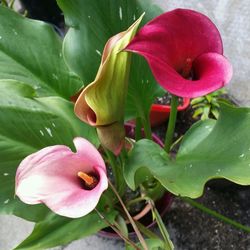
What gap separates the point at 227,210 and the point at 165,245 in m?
0.34

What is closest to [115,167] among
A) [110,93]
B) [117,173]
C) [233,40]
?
[117,173]

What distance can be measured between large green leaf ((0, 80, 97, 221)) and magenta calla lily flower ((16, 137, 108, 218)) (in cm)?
9

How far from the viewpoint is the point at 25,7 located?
1.33 metres

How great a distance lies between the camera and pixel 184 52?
1.60 ft

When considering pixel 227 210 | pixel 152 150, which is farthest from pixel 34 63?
pixel 227 210

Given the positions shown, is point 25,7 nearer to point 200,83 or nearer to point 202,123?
point 202,123

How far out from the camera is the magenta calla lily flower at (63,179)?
439 mm

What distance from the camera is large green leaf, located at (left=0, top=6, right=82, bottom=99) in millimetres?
621

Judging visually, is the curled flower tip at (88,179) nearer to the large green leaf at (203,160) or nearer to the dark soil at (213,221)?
the large green leaf at (203,160)

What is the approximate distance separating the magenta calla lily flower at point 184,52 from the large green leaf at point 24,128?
7.6 inches

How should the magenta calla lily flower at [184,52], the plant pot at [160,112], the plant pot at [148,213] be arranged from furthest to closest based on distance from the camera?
the plant pot at [160,112], the plant pot at [148,213], the magenta calla lily flower at [184,52]

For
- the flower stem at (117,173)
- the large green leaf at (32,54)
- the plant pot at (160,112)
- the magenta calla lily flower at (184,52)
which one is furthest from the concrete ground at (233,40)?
the magenta calla lily flower at (184,52)

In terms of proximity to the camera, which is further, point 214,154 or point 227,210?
point 227,210

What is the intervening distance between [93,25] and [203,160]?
0.24 m
